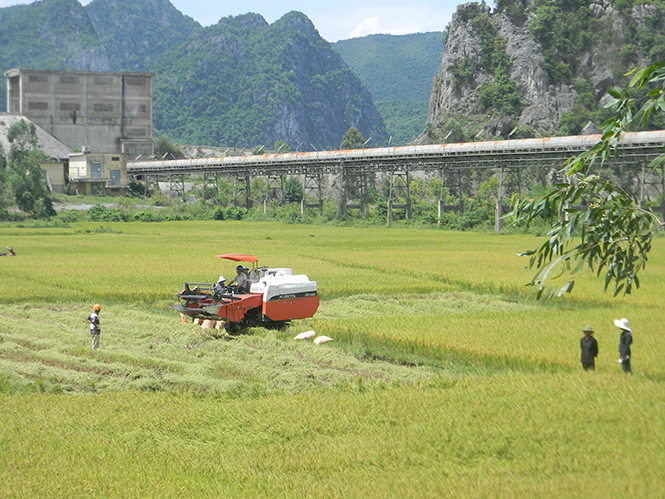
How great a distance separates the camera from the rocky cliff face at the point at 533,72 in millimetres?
110750

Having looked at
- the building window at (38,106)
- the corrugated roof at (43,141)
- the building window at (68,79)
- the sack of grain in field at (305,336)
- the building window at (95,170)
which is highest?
the building window at (68,79)

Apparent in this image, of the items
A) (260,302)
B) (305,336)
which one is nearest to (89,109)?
(260,302)

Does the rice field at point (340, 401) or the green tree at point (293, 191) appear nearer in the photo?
the rice field at point (340, 401)

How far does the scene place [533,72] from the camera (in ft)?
376

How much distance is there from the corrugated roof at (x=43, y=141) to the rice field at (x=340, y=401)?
85.7 m

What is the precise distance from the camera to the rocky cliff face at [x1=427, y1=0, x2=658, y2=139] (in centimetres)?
11075

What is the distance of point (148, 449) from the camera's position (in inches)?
369

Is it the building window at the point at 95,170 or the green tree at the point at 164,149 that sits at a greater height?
the green tree at the point at 164,149

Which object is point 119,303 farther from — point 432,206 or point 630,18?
point 630,18

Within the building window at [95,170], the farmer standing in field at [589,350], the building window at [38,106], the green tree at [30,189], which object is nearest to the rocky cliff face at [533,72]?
the building window at [95,170]

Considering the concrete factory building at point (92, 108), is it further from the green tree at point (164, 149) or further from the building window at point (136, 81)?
the green tree at point (164, 149)

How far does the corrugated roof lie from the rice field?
85654mm

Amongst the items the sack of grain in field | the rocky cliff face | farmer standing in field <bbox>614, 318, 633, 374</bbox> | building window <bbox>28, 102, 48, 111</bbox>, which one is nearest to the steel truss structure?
the rocky cliff face

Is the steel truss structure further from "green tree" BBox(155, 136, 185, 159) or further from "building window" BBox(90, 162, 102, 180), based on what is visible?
"green tree" BBox(155, 136, 185, 159)
